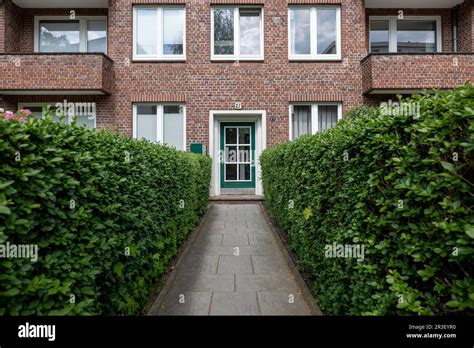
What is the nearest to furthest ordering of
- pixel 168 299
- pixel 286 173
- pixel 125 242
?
pixel 125 242 < pixel 168 299 < pixel 286 173

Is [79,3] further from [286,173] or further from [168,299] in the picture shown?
[168,299]

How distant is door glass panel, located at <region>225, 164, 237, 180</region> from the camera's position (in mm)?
11695

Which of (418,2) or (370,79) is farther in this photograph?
(418,2)

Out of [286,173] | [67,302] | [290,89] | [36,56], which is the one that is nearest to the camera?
[67,302]

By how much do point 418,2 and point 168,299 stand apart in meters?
13.3

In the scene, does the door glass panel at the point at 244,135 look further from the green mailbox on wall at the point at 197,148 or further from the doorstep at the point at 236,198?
the doorstep at the point at 236,198

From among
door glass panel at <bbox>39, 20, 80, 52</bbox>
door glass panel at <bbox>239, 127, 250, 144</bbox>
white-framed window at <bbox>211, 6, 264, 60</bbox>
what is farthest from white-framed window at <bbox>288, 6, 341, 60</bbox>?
door glass panel at <bbox>39, 20, 80, 52</bbox>

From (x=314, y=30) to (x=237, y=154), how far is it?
206 inches

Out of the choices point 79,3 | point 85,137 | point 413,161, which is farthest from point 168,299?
point 79,3

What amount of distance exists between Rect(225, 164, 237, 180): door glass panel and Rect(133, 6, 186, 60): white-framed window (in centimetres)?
437

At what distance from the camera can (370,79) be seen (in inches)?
410

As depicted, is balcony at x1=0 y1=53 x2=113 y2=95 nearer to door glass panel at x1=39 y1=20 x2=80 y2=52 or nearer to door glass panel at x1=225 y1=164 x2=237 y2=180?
door glass panel at x1=39 y1=20 x2=80 y2=52

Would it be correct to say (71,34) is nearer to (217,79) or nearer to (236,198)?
(217,79)

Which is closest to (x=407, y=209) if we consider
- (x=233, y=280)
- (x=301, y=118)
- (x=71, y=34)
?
(x=233, y=280)
